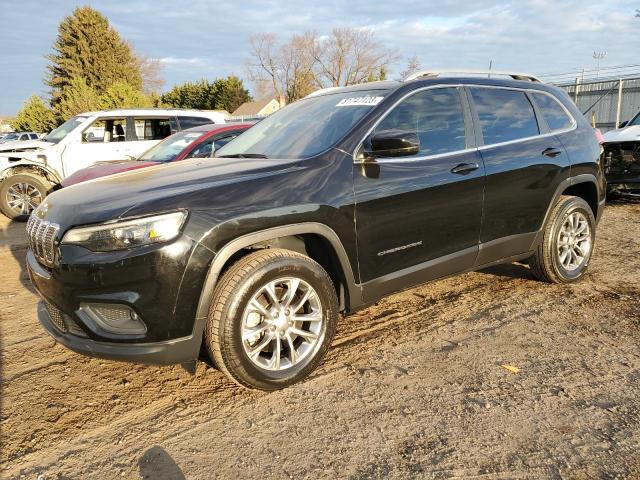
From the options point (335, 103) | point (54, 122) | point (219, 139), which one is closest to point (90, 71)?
point (54, 122)

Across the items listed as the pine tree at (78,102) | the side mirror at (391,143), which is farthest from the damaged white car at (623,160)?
the pine tree at (78,102)

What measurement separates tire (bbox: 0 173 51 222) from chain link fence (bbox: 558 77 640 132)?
15.3 m

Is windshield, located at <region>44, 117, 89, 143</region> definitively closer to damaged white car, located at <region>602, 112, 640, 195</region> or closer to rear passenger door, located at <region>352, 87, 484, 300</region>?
rear passenger door, located at <region>352, 87, 484, 300</region>

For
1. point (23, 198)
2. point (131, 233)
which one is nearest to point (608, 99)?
point (23, 198)

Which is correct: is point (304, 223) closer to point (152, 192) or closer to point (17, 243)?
point (152, 192)

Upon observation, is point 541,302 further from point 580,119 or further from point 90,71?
point 90,71

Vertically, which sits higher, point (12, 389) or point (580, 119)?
point (580, 119)

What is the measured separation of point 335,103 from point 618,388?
2.62 meters

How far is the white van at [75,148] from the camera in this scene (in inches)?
367

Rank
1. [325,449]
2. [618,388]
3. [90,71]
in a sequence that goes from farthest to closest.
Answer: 1. [90,71]
2. [618,388]
3. [325,449]

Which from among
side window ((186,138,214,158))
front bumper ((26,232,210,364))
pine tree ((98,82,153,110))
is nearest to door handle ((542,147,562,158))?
front bumper ((26,232,210,364))

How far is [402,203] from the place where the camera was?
332cm

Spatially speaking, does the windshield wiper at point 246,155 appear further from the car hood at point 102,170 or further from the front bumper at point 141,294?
the car hood at point 102,170

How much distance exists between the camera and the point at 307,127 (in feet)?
12.1
